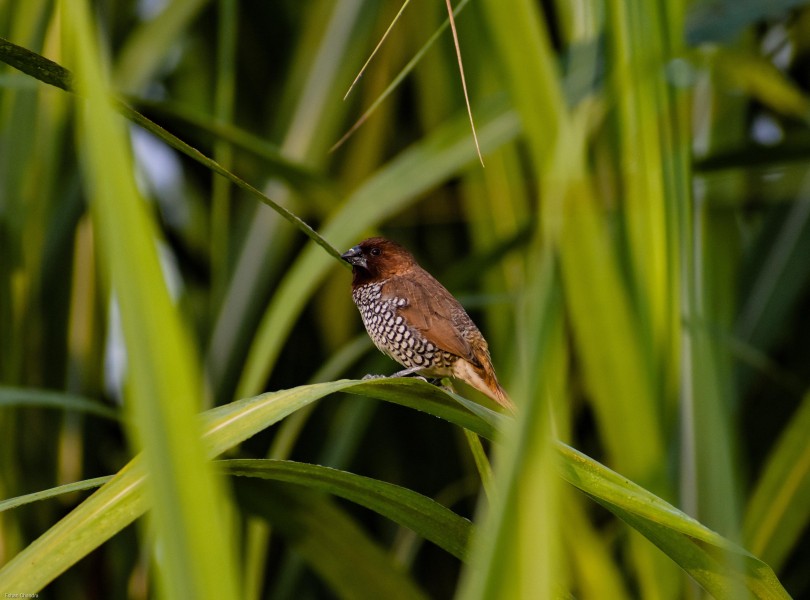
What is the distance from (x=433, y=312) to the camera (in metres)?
2.96

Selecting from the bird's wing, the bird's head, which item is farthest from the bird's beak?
the bird's wing

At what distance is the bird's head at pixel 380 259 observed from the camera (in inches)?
122

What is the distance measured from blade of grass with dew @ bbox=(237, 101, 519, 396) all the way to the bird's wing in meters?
0.49

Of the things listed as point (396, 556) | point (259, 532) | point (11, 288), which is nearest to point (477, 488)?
point (396, 556)

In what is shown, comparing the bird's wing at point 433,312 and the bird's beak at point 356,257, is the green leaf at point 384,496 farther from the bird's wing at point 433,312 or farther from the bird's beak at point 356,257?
the bird's beak at point 356,257

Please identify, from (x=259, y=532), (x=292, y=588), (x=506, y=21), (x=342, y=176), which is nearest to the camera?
(x=506, y=21)

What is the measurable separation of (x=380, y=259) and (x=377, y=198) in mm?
753

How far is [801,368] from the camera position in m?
3.23

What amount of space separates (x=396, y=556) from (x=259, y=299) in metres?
0.84

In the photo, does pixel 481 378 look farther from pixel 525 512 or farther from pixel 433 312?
pixel 525 512

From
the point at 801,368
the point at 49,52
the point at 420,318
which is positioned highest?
the point at 49,52

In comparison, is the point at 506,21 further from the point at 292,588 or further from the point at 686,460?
the point at 292,588

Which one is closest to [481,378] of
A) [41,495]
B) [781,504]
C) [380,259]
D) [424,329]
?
[424,329]

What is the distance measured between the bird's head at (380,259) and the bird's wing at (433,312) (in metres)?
0.06
